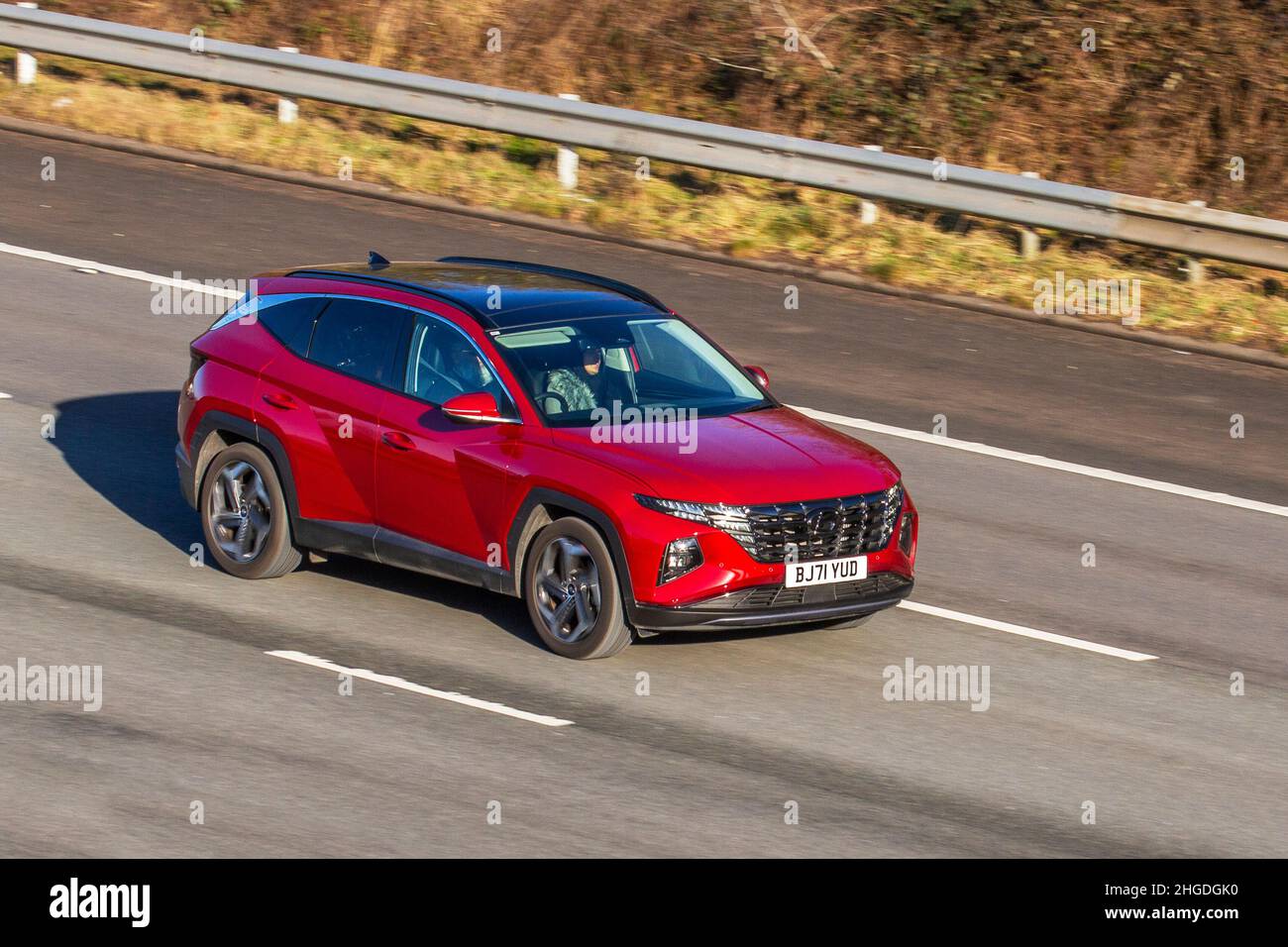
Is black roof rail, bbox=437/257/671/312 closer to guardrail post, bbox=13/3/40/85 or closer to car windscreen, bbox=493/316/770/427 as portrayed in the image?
car windscreen, bbox=493/316/770/427

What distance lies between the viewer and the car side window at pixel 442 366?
10.3 metres

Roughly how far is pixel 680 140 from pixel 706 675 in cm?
1162

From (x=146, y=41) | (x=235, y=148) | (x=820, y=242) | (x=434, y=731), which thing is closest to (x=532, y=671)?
(x=434, y=731)

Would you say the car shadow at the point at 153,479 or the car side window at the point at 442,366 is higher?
the car side window at the point at 442,366

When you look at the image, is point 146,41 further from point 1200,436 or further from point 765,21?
point 1200,436

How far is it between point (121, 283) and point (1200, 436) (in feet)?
30.0

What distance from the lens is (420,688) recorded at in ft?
30.8

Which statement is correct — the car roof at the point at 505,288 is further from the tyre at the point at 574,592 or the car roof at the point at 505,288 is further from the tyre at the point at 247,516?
the tyre at the point at 574,592

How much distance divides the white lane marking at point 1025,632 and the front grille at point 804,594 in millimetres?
888

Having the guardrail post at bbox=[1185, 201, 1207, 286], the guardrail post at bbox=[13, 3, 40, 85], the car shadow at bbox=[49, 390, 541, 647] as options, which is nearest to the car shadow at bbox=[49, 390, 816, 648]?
the car shadow at bbox=[49, 390, 541, 647]

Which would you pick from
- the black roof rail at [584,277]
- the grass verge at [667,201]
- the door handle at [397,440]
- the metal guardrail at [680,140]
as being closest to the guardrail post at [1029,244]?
the grass verge at [667,201]

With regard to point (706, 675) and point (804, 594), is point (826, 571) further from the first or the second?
point (706, 675)

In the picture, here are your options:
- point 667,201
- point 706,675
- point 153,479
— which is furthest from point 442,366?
point 667,201

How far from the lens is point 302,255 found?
18.1 metres
